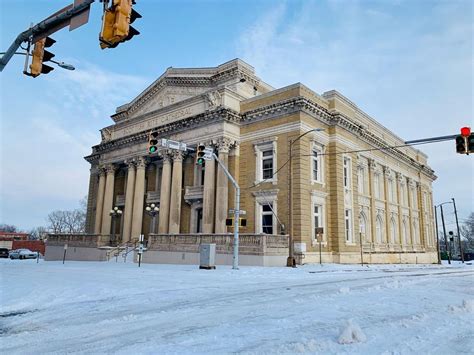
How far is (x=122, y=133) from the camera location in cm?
4372

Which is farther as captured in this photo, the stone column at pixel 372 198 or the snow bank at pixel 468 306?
the stone column at pixel 372 198

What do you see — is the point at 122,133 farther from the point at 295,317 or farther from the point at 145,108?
the point at 295,317

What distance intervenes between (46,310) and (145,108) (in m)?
35.4

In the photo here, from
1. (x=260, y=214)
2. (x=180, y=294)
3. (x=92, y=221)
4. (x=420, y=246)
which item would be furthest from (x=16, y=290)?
(x=420, y=246)

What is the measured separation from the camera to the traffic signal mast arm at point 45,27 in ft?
26.4

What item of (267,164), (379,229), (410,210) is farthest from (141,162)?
(410,210)

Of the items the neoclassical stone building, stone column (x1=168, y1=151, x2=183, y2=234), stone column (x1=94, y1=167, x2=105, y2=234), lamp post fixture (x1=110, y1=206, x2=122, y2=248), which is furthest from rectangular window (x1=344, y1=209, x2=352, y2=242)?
stone column (x1=94, y1=167, x2=105, y2=234)

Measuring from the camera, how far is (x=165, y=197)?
36.0 meters

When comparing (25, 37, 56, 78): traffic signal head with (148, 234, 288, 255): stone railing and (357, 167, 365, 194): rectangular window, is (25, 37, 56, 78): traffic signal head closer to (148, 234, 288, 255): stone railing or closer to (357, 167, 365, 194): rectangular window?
(148, 234, 288, 255): stone railing

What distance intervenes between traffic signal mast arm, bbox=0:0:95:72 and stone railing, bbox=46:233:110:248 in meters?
29.6

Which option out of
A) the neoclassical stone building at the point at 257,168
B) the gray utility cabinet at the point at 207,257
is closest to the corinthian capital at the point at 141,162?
the neoclassical stone building at the point at 257,168

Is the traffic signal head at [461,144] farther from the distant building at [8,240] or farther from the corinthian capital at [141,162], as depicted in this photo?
the distant building at [8,240]

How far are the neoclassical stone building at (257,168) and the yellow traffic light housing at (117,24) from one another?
59.8ft

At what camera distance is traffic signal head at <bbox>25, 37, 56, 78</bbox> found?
368 inches
